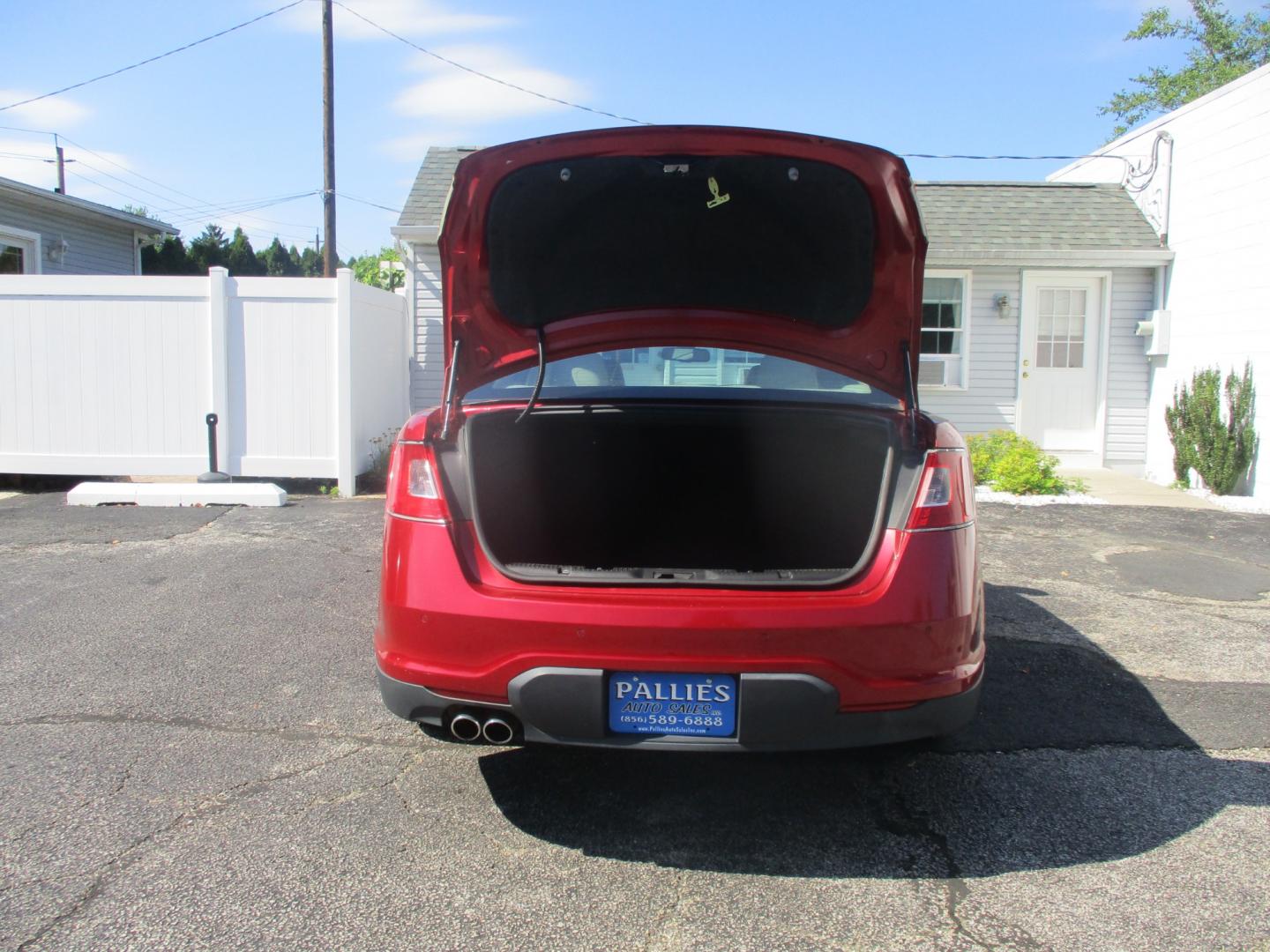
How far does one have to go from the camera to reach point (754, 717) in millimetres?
2443

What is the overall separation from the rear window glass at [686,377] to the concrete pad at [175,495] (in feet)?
18.9

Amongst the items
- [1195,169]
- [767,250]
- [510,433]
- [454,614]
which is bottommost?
[454,614]

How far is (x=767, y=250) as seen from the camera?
311cm

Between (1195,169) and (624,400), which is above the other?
(1195,169)

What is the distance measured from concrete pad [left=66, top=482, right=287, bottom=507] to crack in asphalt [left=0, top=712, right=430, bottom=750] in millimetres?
4884

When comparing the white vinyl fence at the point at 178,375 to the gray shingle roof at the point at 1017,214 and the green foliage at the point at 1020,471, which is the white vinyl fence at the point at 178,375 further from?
the green foliage at the point at 1020,471

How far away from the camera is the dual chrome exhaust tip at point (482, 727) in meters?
2.57

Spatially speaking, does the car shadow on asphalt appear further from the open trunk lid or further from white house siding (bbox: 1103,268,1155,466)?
white house siding (bbox: 1103,268,1155,466)

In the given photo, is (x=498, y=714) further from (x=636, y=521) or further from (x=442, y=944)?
(x=636, y=521)

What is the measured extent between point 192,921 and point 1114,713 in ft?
11.0

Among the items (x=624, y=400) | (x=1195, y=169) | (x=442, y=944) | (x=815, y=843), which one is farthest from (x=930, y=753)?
(x=1195, y=169)

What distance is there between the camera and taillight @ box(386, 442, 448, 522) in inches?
106

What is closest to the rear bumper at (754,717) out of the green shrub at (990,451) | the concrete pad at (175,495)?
the concrete pad at (175,495)

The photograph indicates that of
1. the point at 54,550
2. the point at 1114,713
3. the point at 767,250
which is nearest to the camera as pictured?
the point at 767,250
